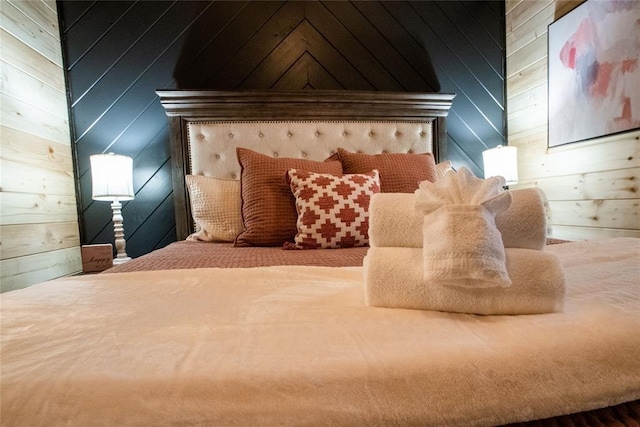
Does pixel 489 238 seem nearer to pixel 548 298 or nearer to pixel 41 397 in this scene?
pixel 548 298

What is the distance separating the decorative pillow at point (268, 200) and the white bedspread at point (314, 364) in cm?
72

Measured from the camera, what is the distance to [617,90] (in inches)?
59.2

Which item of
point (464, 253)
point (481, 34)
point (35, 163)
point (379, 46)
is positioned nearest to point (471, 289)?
point (464, 253)

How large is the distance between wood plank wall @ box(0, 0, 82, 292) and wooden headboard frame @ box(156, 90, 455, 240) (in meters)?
0.61

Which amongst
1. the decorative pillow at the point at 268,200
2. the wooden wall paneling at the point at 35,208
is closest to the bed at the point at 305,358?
the decorative pillow at the point at 268,200

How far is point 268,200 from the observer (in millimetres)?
1284

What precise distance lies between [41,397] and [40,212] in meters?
1.72

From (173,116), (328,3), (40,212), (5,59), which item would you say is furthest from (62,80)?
(328,3)

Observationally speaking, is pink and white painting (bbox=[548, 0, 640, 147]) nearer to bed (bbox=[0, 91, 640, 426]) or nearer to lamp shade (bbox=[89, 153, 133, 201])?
bed (bbox=[0, 91, 640, 426])

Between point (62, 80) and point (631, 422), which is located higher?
point (62, 80)

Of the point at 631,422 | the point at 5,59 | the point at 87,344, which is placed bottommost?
the point at 631,422

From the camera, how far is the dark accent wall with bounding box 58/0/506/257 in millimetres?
1831

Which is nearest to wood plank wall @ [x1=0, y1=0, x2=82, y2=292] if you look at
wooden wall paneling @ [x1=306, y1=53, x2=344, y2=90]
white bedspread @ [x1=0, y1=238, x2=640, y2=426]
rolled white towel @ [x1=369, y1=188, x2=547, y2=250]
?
white bedspread @ [x1=0, y1=238, x2=640, y2=426]

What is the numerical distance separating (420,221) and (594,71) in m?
1.80
